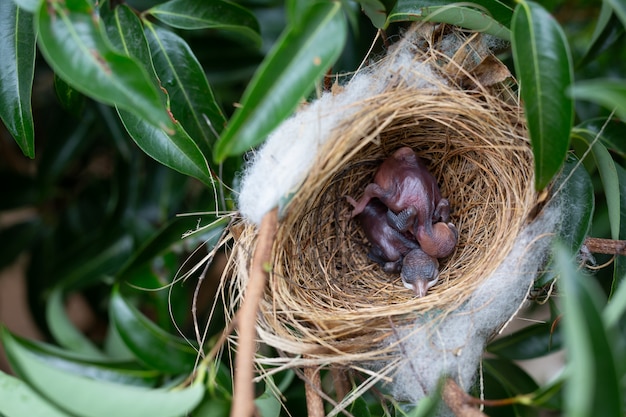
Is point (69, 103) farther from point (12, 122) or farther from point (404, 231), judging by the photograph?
point (404, 231)

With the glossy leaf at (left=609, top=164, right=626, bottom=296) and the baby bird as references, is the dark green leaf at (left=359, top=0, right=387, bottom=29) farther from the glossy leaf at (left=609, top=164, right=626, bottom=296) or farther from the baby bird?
the glossy leaf at (left=609, top=164, right=626, bottom=296)

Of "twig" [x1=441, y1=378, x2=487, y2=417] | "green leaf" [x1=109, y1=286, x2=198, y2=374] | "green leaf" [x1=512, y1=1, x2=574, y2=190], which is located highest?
"green leaf" [x1=512, y1=1, x2=574, y2=190]

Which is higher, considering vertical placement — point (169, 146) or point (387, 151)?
point (169, 146)

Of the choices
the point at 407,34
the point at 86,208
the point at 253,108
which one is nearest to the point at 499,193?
the point at 407,34

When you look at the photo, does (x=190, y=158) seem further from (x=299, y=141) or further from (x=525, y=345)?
(x=525, y=345)

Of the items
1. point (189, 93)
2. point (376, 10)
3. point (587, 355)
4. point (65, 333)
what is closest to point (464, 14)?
point (376, 10)

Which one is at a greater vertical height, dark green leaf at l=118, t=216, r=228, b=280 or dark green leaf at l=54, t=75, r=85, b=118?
dark green leaf at l=54, t=75, r=85, b=118

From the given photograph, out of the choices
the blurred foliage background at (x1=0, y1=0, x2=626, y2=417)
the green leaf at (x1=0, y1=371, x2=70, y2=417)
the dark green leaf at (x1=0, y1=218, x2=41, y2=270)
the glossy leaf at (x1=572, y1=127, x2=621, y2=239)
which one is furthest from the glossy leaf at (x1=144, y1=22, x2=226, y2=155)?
the dark green leaf at (x1=0, y1=218, x2=41, y2=270)
